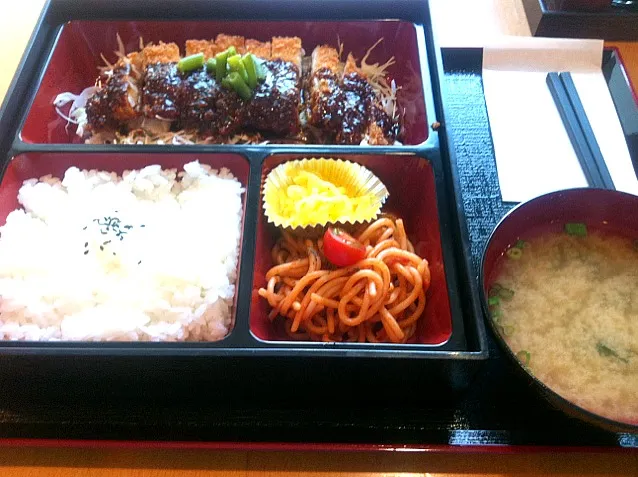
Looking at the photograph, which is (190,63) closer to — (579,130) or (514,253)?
(514,253)

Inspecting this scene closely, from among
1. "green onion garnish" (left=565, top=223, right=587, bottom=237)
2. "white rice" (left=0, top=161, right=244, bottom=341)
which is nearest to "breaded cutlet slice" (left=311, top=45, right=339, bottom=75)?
"white rice" (left=0, top=161, right=244, bottom=341)

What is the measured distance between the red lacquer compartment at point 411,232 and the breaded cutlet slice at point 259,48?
2.14 ft

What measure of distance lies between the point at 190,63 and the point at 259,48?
1.09 feet

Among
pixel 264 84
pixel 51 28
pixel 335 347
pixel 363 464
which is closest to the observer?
pixel 335 347

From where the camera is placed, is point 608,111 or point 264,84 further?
point 608,111

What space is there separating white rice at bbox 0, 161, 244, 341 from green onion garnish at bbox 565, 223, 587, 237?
3.66 feet

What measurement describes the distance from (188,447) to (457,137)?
1.56 m

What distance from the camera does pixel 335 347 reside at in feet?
4.61

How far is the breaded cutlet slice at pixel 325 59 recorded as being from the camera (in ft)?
7.44

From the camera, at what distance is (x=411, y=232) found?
1964mm

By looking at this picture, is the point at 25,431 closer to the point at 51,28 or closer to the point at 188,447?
the point at 188,447

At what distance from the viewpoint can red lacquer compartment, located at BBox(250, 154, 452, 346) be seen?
1603 millimetres

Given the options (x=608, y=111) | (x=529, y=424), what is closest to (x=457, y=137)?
(x=608, y=111)

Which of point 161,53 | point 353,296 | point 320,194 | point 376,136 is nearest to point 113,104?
point 161,53
